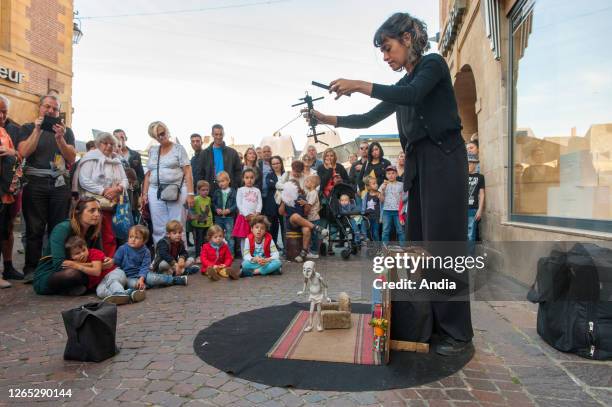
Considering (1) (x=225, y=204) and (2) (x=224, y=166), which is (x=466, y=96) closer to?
(2) (x=224, y=166)

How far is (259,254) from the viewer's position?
6348mm

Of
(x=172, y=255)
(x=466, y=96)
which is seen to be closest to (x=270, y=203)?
(x=172, y=255)

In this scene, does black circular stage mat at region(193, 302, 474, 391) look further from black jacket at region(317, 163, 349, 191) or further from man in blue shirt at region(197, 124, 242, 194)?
black jacket at region(317, 163, 349, 191)

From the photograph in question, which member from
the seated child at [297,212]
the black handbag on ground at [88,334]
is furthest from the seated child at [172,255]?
the black handbag on ground at [88,334]

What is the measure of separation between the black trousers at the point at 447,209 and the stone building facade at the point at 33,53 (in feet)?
41.5

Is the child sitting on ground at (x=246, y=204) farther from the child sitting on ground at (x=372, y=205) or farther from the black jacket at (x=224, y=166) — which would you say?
the child sitting on ground at (x=372, y=205)

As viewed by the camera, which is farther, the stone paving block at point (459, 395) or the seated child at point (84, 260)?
the seated child at point (84, 260)

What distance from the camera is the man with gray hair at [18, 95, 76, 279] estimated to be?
210 inches

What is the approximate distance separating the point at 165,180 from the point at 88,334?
3830mm

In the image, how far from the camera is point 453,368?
2.63 m

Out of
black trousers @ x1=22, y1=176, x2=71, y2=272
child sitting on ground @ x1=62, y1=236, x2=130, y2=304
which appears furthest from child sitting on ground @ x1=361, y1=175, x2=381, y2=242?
black trousers @ x1=22, y1=176, x2=71, y2=272

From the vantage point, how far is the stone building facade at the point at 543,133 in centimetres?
420

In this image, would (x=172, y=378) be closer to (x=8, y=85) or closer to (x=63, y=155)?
(x=63, y=155)

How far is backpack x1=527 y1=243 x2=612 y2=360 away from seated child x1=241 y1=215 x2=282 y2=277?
3672 mm
